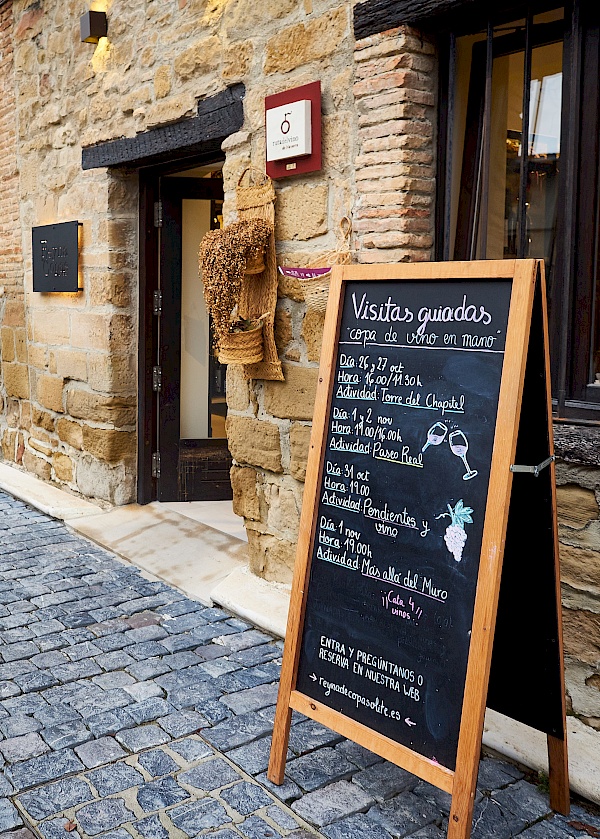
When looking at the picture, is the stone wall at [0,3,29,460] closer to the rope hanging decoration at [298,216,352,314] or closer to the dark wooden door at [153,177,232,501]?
the dark wooden door at [153,177,232,501]

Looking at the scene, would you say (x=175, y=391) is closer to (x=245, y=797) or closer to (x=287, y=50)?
(x=287, y=50)

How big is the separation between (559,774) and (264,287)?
247cm

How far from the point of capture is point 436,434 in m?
2.38

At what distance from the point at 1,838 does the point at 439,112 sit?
297 cm

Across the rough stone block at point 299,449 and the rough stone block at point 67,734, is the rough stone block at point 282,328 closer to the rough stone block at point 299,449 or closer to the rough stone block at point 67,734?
the rough stone block at point 299,449

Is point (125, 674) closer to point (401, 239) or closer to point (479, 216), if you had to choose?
point (401, 239)

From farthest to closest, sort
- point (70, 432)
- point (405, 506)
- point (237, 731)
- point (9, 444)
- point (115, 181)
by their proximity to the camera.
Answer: point (9, 444), point (70, 432), point (115, 181), point (237, 731), point (405, 506)

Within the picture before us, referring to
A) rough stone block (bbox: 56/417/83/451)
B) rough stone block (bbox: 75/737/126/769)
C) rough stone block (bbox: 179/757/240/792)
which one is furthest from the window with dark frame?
rough stone block (bbox: 56/417/83/451)

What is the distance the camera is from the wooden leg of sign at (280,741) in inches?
106

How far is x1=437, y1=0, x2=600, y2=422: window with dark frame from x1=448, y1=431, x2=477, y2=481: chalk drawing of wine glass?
0.83 metres

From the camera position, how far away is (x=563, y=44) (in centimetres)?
296

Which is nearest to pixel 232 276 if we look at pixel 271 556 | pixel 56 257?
pixel 271 556

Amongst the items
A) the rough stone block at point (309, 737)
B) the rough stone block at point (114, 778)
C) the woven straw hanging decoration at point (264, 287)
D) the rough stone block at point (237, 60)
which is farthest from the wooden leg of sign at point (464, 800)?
the rough stone block at point (237, 60)

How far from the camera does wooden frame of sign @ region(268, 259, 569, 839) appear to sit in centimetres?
223
